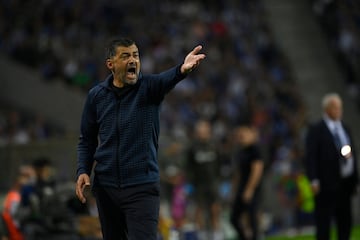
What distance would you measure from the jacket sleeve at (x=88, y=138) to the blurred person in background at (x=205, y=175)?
8632 millimetres

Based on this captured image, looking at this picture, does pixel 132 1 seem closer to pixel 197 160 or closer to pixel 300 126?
pixel 300 126

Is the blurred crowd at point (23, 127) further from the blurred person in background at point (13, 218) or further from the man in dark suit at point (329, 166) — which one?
the man in dark suit at point (329, 166)

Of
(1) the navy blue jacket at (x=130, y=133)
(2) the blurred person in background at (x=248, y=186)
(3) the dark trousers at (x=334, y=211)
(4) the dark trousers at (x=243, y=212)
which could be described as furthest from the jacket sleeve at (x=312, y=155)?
(1) the navy blue jacket at (x=130, y=133)

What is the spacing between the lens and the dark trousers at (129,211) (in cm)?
773

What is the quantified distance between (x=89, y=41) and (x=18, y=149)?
7.46m

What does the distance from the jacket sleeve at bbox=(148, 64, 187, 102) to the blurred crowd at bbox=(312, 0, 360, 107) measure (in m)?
17.1

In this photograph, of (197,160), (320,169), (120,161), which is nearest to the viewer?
(120,161)

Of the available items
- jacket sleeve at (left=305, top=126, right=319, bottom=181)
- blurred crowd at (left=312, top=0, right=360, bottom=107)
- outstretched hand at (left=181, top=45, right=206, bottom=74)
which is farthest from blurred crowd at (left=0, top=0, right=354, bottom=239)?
outstretched hand at (left=181, top=45, right=206, bottom=74)

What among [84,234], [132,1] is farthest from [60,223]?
[132,1]

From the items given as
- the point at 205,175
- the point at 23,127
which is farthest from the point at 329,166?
the point at 23,127

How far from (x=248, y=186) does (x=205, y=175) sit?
2.79 metres

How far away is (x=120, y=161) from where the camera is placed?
782cm

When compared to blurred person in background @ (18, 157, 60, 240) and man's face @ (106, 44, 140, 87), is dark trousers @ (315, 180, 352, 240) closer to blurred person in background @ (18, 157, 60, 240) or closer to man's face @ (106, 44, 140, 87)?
blurred person in background @ (18, 157, 60, 240)

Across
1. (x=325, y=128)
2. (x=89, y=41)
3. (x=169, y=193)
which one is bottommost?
(x=169, y=193)
